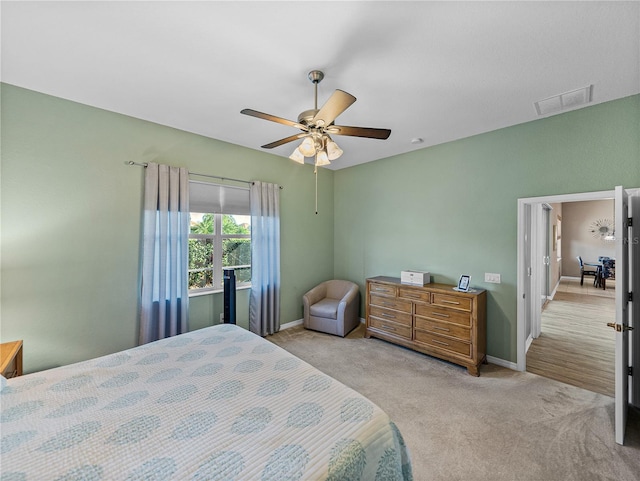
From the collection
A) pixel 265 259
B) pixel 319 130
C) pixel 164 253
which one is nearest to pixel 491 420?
pixel 319 130

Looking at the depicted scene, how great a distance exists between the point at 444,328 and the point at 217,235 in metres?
3.14

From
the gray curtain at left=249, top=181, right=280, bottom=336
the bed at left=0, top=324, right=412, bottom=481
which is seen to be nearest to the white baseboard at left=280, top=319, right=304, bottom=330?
the gray curtain at left=249, top=181, right=280, bottom=336

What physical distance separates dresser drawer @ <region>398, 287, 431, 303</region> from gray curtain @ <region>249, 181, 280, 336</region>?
5.92ft

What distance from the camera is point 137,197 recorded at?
289 centimetres

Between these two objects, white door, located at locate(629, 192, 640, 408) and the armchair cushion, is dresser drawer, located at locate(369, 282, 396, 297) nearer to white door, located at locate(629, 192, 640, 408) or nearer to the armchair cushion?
the armchair cushion

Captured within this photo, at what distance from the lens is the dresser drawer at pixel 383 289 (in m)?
3.60

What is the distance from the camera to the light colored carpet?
1709 millimetres

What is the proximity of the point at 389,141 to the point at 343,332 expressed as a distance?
109 inches

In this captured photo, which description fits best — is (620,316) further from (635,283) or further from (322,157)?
(322,157)

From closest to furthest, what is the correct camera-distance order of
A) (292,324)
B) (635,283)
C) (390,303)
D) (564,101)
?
(635,283), (564,101), (390,303), (292,324)

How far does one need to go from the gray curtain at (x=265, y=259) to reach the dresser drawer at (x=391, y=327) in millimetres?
1440

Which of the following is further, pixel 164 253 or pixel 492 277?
pixel 492 277

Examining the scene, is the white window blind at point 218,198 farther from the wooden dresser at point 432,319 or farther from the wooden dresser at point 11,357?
the wooden dresser at point 432,319

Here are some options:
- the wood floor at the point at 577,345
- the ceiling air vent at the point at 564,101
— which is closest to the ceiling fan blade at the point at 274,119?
the ceiling air vent at the point at 564,101
